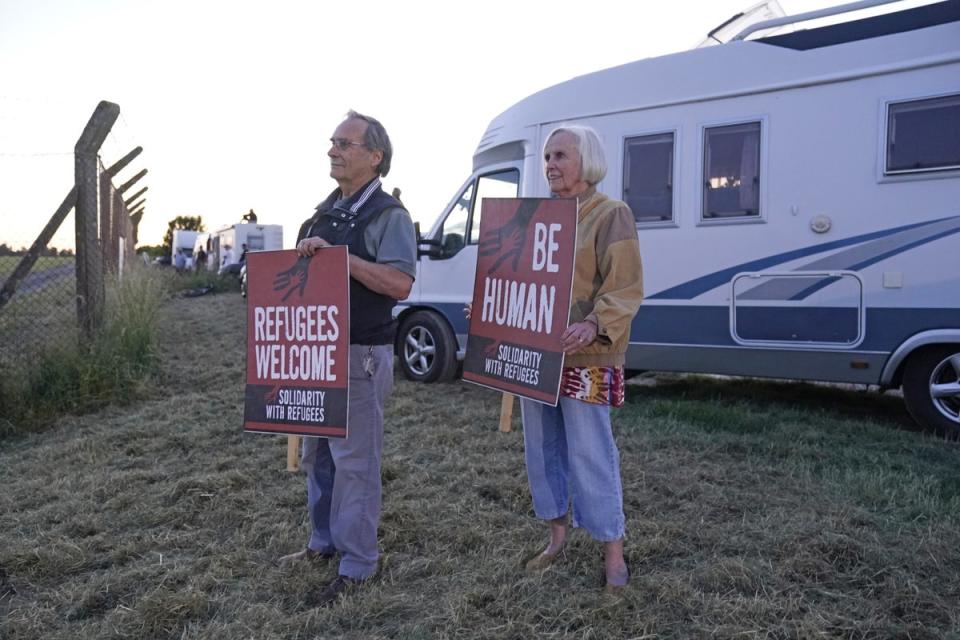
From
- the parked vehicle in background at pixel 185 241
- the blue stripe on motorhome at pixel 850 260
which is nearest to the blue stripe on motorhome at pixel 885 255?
the blue stripe on motorhome at pixel 850 260

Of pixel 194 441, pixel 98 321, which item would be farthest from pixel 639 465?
pixel 98 321

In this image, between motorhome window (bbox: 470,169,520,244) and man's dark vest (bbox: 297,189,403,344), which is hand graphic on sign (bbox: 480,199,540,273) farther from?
motorhome window (bbox: 470,169,520,244)

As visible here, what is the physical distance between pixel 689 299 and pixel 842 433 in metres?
1.42

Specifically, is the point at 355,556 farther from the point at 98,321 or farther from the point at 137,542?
the point at 98,321

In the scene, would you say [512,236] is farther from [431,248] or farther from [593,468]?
[431,248]

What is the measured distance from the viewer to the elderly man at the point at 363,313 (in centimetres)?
311

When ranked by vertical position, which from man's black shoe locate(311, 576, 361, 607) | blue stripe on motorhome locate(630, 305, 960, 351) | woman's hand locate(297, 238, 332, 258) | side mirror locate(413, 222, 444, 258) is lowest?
man's black shoe locate(311, 576, 361, 607)

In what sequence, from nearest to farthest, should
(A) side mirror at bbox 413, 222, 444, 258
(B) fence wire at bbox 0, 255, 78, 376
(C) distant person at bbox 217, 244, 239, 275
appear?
(B) fence wire at bbox 0, 255, 78, 376 → (A) side mirror at bbox 413, 222, 444, 258 → (C) distant person at bbox 217, 244, 239, 275

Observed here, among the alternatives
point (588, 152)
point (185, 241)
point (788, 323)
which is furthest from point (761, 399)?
point (185, 241)

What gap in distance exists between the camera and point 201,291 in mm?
21406

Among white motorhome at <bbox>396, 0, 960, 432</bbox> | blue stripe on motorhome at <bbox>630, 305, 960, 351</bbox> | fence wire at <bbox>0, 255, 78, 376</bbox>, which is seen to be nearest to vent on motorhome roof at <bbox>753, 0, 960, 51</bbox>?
white motorhome at <bbox>396, 0, 960, 432</bbox>

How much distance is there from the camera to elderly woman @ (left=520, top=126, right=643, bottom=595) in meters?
2.90

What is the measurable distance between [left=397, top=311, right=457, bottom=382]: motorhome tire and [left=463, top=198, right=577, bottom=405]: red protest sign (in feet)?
14.5

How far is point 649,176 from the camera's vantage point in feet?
21.5
